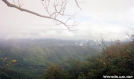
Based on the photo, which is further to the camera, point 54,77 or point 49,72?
point 49,72

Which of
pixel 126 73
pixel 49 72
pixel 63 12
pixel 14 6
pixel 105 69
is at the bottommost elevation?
pixel 49 72

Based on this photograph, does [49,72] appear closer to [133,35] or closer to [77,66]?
[77,66]

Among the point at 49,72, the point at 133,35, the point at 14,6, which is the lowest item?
the point at 49,72

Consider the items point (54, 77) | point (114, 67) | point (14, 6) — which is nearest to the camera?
point (14, 6)

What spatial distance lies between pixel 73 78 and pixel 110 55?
30.7 ft

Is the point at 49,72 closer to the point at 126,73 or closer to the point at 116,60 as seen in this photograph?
the point at 116,60

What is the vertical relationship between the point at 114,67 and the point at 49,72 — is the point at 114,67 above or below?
above

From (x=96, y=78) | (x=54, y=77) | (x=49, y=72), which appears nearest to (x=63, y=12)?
(x=96, y=78)

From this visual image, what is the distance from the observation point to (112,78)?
8922 millimetres

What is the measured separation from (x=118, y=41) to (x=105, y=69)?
466 centimetres

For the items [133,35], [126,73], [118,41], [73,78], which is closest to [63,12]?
[126,73]

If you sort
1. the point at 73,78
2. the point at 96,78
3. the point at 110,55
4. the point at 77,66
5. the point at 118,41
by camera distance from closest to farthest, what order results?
the point at 110,55
the point at 96,78
the point at 118,41
the point at 73,78
the point at 77,66

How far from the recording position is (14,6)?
2625mm

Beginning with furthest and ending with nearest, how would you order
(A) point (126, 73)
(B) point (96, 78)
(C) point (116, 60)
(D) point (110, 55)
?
(B) point (96, 78) < (D) point (110, 55) < (C) point (116, 60) < (A) point (126, 73)
